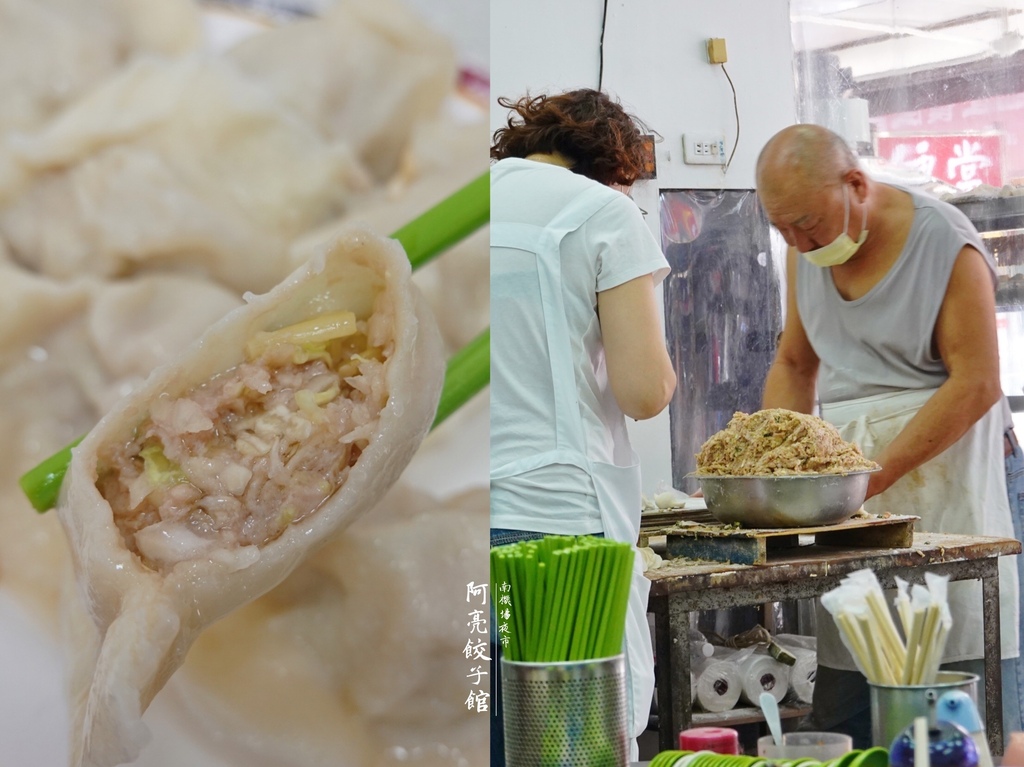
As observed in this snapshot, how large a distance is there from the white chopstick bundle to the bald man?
1.24m

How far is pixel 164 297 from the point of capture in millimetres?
896

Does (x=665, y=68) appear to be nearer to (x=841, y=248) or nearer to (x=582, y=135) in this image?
(x=841, y=248)

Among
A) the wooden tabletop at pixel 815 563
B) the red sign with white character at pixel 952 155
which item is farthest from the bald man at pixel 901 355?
the wooden tabletop at pixel 815 563

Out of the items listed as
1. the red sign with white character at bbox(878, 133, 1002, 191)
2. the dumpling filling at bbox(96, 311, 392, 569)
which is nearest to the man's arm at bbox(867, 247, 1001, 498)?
the red sign with white character at bbox(878, 133, 1002, 191)

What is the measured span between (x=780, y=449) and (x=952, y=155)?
3.63ft

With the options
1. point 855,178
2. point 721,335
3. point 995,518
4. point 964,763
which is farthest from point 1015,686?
point 964,763

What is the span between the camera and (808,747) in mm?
1019

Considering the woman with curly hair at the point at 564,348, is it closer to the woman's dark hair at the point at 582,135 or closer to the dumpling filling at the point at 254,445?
the woman's dark hair at the point at 582,135

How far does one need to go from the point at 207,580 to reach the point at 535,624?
0.33 meters

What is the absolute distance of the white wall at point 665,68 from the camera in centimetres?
252

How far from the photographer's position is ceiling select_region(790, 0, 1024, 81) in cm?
253

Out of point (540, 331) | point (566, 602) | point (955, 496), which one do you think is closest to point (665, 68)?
point (955, 496)

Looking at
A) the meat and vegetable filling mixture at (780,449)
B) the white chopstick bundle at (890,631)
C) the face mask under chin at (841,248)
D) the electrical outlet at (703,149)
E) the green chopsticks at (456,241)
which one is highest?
the electrical outlet at (703,149)

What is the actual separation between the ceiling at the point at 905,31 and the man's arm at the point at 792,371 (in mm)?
604
